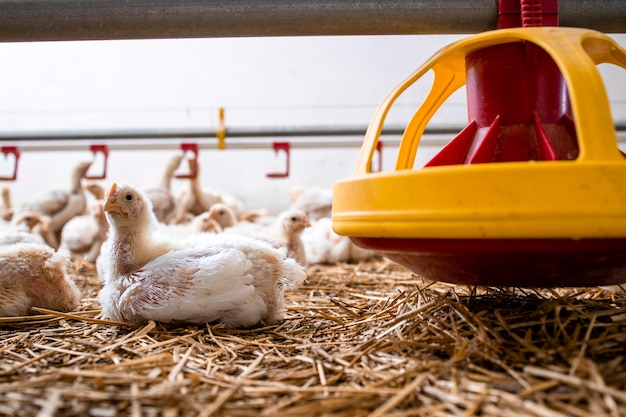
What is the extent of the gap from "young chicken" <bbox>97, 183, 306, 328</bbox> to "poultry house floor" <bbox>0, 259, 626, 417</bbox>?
69 mm

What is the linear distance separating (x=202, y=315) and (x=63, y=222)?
3.97 m

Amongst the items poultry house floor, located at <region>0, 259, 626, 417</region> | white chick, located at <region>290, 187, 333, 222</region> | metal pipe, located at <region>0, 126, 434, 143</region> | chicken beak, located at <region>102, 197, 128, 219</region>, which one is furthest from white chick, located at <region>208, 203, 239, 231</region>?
poultry house floor, located at <region>0, 259, 626, 417</region>

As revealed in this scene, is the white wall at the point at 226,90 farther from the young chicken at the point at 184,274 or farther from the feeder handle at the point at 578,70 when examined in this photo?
the feeder handle at the point at 578,70

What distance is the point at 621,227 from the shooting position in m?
1.16

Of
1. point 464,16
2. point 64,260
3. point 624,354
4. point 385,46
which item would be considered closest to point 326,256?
point 64,260

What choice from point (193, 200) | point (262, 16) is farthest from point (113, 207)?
point (193, 200)

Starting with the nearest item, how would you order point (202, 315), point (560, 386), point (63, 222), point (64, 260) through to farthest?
point (560, 386)
point (202, 315)
point (64, 260)
point (63, 222)

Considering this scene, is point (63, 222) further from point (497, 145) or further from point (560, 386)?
point (560, 386)

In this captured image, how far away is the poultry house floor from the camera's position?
1087 millimetres

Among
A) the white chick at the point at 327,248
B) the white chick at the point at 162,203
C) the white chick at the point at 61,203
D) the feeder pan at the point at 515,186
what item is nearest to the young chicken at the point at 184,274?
the feeder pan at the point at 515,186

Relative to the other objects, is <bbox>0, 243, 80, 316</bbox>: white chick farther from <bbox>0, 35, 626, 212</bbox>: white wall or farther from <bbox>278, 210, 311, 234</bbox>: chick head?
<bbox>0, 35, 626, 212</bbox>: white wall

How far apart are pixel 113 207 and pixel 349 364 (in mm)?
1202

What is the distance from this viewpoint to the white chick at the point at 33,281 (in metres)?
2.10

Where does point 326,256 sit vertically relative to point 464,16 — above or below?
below
